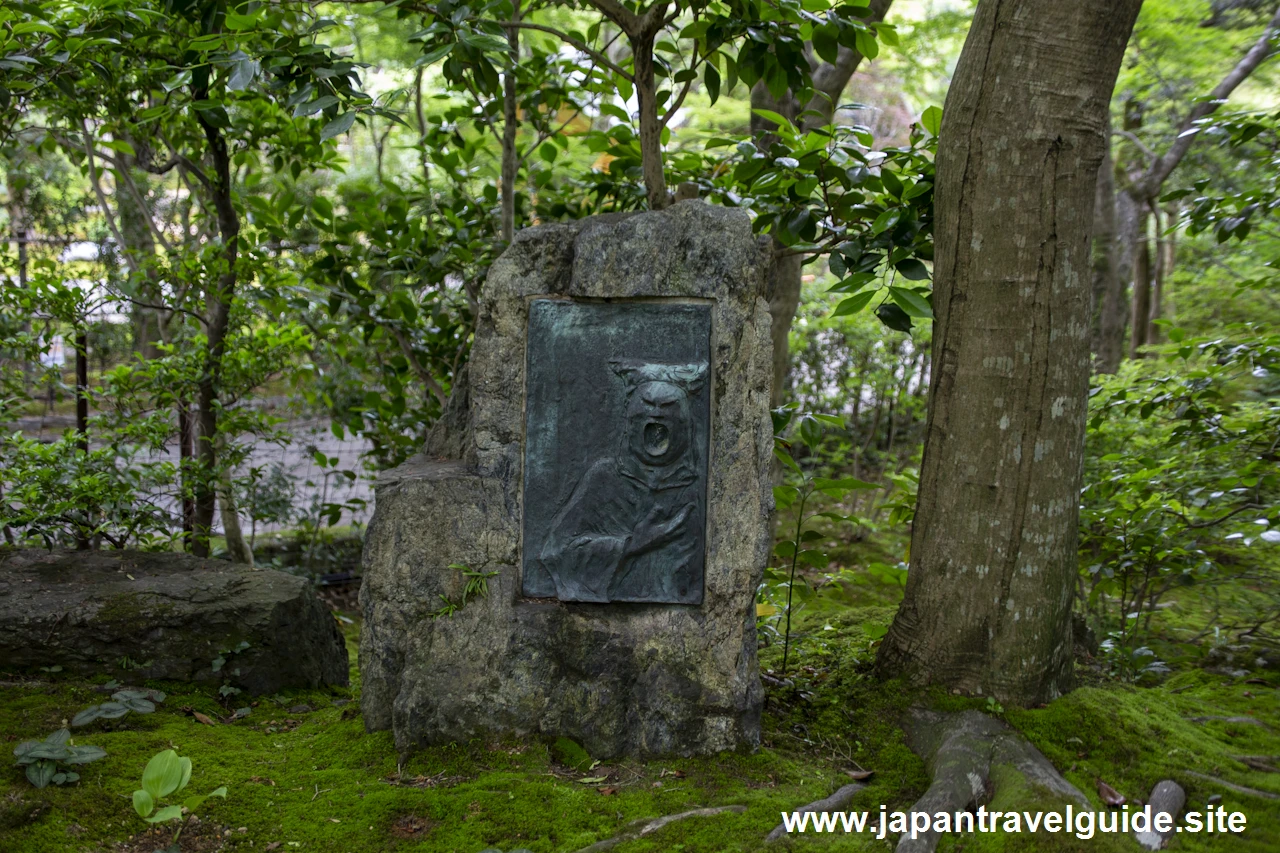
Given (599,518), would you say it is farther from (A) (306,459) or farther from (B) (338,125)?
(A) (306,459)

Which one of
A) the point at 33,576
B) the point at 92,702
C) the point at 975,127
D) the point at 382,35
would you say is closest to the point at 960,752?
the point at 975,127

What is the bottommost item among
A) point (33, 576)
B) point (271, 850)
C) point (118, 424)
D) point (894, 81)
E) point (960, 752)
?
point (271, 850)

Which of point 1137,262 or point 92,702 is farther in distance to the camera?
point 1137,262

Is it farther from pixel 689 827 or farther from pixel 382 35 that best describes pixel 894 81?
pixel 689 827

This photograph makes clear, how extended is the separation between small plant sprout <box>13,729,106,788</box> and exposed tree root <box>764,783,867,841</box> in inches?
83.7

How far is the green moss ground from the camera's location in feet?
8.67

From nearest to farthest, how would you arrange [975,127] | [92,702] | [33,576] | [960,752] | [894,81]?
[960,752], [975,127], [92,702], [33,576], [894,81]

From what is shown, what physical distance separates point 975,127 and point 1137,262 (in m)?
9.19

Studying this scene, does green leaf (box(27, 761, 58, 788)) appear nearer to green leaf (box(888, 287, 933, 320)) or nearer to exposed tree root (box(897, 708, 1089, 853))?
exposed tree root (box(897, 708, 1089, 853))

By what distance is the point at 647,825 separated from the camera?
2.74 metres

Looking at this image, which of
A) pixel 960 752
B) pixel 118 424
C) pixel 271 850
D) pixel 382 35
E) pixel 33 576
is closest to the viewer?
pixel 271 850

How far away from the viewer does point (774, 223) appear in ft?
12.7

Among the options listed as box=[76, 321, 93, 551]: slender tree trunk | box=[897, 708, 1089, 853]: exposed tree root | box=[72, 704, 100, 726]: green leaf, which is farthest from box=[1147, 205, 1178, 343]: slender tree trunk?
box=[72, 704, 100, 726]: green leaf

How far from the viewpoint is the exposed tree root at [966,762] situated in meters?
2.71
